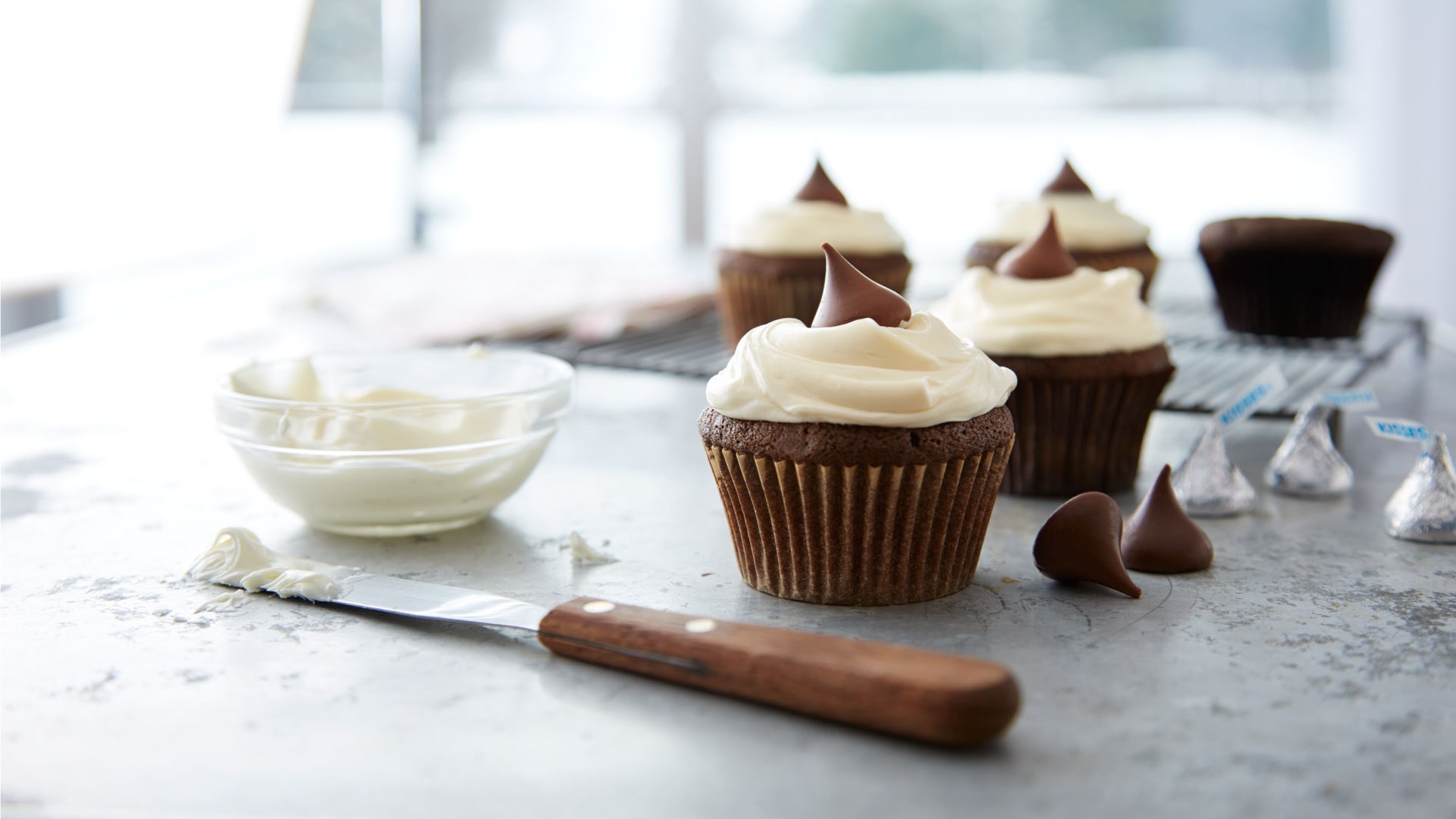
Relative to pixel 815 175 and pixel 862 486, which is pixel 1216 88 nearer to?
pixel 815 175

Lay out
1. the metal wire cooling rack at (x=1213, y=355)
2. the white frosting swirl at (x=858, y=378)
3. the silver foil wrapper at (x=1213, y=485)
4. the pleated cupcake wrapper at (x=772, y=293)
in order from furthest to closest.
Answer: the pleated cupcake wrapper at (x=772, y=293) → the metal wire cooling rack at (x=1213, y=355) → the silver foil wrapper at (x=1213, y=485) → the white frosting swirl at (x=858, y=378)

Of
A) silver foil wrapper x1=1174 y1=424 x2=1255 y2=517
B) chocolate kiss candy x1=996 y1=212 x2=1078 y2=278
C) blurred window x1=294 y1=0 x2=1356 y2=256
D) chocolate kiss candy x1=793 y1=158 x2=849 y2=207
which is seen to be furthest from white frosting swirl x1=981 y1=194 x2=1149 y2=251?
blurred window x1=294 y1=0 x2=1356 y2=256

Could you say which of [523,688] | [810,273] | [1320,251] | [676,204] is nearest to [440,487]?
[523,688]

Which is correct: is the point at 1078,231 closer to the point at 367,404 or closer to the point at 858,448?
the point at 858,448

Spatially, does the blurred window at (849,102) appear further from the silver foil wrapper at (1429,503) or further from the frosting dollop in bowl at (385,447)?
the frosting dollop in bowl at (385,447)

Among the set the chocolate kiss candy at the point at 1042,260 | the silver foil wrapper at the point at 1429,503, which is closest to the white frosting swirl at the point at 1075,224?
Result: the chocolate kiss candy at the point at 1042,260

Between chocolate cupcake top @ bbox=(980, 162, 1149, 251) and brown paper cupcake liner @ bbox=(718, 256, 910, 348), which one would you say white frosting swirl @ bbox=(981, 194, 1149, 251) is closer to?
chocolate cupcake top @ bbox=(980, 162, 1149, 251)
